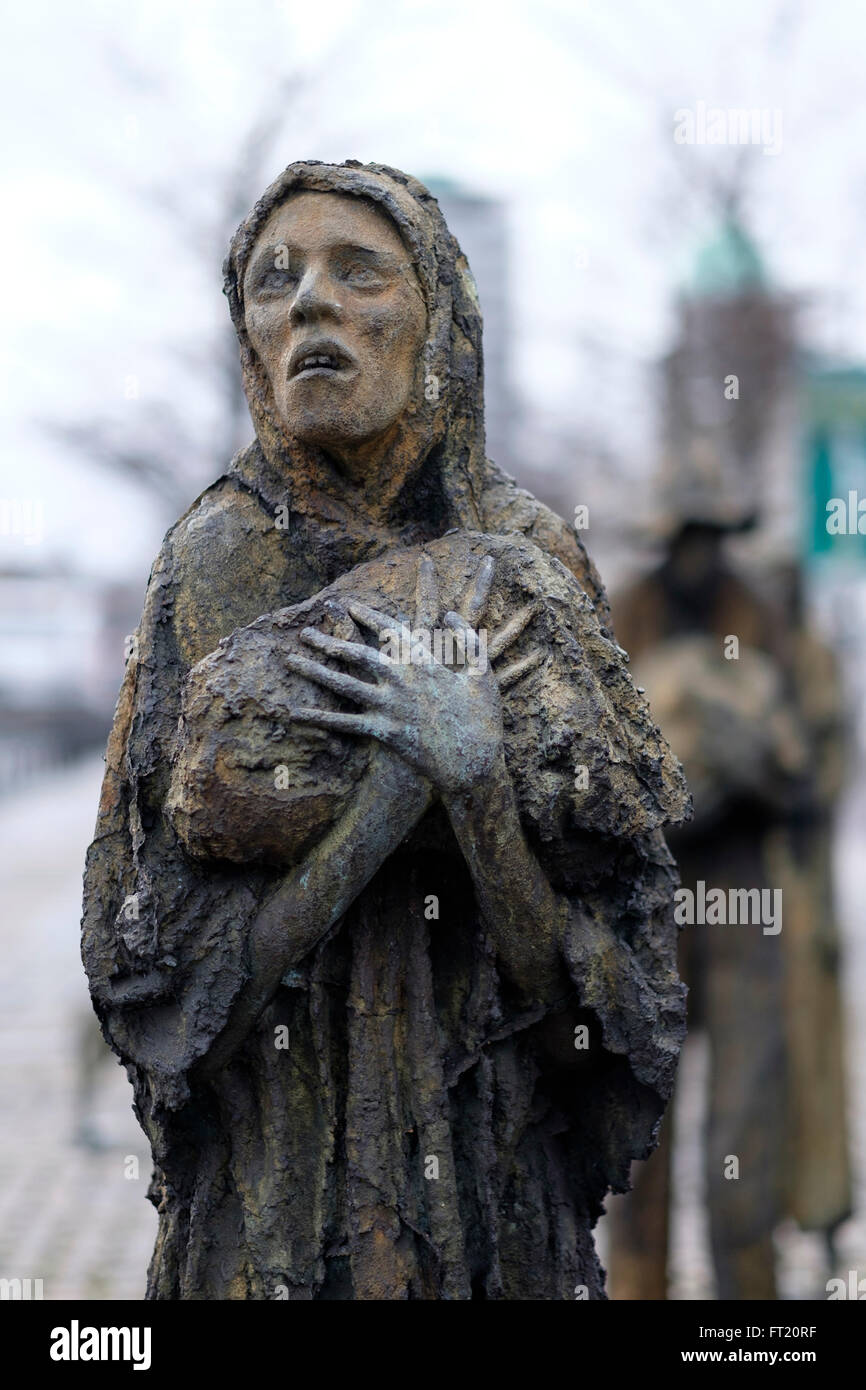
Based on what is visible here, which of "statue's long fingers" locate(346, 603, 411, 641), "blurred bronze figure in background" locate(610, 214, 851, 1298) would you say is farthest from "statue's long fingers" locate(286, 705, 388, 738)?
"blurred bronze figure in background" locate(610, 214, 851, 1298)

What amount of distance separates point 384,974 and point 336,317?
117cm

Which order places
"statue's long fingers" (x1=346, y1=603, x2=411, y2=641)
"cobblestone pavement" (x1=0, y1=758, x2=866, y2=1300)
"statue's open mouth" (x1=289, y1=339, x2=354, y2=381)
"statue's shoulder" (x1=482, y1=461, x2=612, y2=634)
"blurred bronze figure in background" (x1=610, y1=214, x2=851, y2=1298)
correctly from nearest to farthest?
"statue's long fingers" (x1=346, y1=603, x2=411, y2=641)
"statue's open mouth" (x1=289, y1=339, x2=354, y2=381)
"statue's shoulder" (x1=482, y1=461, x2=612, y2=634)
"blurred bronze figure in background" (x1=610, y1=214, x2=851, y2=1298)
"cobblestone pavement" (x1=0, y1=758, x2=866, y2=1300)

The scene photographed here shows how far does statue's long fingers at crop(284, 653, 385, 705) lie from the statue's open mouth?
0.53 meters

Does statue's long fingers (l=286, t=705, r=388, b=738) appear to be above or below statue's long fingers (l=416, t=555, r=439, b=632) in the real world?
below

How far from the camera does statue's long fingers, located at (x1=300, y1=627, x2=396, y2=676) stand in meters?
2.56

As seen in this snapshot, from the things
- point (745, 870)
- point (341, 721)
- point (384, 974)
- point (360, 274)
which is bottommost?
point (384, 974)

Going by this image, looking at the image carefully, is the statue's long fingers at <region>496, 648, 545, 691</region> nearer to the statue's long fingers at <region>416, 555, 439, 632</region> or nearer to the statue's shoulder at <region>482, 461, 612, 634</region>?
the statue's long fingers at <region>416, 555, 439, 632</region>

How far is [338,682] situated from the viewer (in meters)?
2.55

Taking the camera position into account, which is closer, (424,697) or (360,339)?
(424,697)

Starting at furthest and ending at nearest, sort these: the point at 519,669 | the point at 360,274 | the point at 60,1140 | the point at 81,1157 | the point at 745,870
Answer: the point at 60,1140 < the point at 81,1157 < the point at 745,870 < the point at 360,274 < the point at 519,669

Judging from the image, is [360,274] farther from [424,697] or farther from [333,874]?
[333,874]

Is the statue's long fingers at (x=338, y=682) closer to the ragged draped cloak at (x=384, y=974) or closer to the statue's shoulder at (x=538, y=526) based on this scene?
the ragged draped cloak at (x=384, y=974)

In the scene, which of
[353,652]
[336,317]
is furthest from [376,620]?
[336,317]
